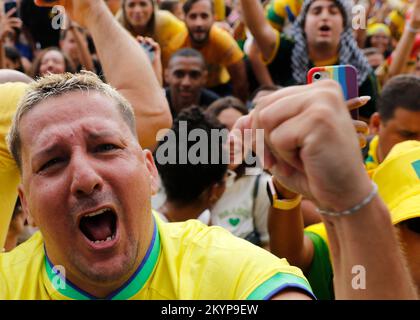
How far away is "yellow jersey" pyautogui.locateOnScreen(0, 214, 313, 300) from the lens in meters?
1.58

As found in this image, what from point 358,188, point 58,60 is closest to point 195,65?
point 58,60

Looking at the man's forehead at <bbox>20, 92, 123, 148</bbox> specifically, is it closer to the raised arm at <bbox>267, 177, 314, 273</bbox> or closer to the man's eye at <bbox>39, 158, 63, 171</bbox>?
the man's eye at <bbox>39, 158, 63, 171</bbox>

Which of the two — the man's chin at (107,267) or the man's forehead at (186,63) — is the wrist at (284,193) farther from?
the man's forehead at (186,63)

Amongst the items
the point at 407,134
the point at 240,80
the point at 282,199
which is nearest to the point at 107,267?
the point at 282,199

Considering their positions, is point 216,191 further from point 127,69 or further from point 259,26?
point 259,26

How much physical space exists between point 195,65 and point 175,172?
2.09 metres

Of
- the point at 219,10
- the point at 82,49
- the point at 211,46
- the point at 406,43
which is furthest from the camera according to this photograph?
the point at 219,10

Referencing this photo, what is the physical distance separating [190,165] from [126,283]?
1386 mm

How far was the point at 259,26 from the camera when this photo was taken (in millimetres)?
4602

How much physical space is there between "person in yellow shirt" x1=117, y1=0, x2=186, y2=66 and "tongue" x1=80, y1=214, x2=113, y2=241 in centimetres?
384

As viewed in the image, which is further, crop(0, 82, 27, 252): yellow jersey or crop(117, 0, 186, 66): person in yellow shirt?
crop(117, 0, 186, 66): person in yellow shirt

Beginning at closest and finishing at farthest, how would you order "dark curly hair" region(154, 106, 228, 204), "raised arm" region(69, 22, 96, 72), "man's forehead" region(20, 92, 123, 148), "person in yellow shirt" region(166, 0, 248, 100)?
"man's forehead" region(20, 92, 123, 148), "dark curly hair" region(154, 106, 228, 204), "person in yellow shirt" region(166, 0, 248, 100), "raised arm" region(69, 22, 96, 72)

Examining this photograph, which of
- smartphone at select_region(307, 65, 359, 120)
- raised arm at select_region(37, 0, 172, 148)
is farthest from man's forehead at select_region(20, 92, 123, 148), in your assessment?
smartphone at select_region(307, 65, 359, 120)

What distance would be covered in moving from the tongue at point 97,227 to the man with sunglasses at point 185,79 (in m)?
3.11
